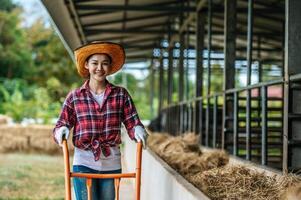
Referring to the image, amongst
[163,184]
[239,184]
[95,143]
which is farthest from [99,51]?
[163,184]

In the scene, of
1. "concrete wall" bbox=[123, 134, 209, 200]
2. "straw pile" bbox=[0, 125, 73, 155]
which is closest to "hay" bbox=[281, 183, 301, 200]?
"concrete wall" bbox=[123, 134, 209, 200]

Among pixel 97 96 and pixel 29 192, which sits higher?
pixel 97 96

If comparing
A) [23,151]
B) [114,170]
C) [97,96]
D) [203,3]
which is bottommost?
[23,151]

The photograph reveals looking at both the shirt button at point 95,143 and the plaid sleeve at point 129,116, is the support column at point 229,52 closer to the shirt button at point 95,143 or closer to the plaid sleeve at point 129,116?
the plaid sleeve at point 129,116

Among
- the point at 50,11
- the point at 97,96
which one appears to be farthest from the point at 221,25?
the point at 97,96

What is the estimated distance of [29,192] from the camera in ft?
34.7

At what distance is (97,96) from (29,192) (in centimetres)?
702

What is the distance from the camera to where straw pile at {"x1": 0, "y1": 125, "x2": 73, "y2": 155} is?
20.6 meters

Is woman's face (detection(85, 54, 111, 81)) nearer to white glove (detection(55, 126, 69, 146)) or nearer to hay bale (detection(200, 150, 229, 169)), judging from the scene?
white glove (detection(55, 126, 69, 146))

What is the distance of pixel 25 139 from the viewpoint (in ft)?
68.3

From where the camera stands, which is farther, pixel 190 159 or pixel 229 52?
pixel 229 52

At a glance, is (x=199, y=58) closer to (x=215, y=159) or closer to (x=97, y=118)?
(x=215, y=159)

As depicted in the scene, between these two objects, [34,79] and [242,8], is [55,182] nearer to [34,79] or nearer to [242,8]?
[242,8]

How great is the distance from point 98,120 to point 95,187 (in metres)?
0.40
